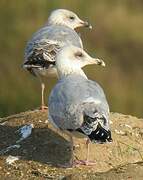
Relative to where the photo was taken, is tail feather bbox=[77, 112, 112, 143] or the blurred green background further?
the blurred green background

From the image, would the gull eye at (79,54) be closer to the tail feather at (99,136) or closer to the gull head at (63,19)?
the tail feather at (99,136)

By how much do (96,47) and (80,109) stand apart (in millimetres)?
6753

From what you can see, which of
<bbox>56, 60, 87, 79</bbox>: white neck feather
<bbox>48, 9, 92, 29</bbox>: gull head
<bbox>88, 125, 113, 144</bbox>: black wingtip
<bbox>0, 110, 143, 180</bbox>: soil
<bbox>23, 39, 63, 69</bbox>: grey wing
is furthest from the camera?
<bbox>48, 9, 92, 29</bbox>: gull head

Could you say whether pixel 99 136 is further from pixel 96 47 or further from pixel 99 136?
pixel 96 47

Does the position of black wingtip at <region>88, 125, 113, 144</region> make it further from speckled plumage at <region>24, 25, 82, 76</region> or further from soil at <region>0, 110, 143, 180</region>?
speckled plumage at <region>24, 25, 82, 76</region>

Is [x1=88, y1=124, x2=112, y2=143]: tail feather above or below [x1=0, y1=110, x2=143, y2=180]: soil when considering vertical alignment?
above

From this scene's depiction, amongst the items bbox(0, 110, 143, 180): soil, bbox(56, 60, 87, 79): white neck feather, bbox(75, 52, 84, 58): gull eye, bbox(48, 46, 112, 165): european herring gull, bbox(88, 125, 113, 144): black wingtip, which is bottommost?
bbox(0, 110, 143, 180): soil

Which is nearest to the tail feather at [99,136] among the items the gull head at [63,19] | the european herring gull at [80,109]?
the european herring gull at [80,109]

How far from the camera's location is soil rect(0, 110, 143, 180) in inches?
346

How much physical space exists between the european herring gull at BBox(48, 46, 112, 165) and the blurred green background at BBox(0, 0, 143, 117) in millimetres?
4059

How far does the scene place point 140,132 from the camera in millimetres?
10156

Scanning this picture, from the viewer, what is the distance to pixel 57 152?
928 centimetres

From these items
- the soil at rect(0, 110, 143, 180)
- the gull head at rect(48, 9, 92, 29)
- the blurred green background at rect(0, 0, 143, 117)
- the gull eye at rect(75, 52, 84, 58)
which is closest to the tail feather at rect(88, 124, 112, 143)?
the soil at rect(0, 110, 143, 180)

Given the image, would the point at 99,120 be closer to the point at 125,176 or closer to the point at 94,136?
the point at 94,136
